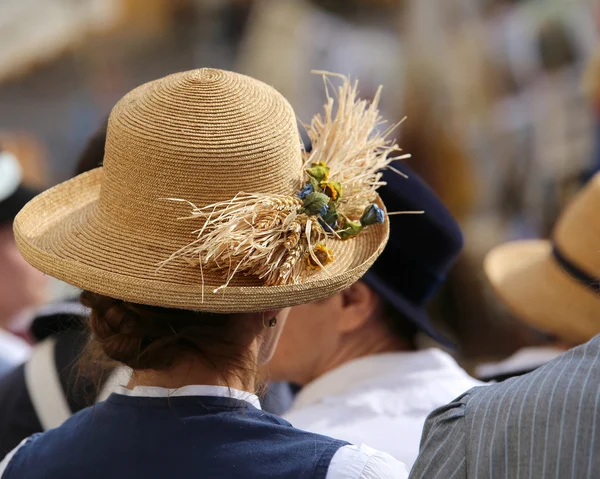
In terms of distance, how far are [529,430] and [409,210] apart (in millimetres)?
930

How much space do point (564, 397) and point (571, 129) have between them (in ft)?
16.4

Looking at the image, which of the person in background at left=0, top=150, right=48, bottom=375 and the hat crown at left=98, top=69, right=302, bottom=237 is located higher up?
the hat crown at left=98, top=69, right=302, bottom=237

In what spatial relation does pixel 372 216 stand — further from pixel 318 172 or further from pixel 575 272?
pixel 575 272

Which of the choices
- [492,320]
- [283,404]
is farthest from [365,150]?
[492,320]

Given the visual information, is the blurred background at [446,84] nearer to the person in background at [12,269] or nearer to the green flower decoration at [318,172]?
the person in background at [12,269]

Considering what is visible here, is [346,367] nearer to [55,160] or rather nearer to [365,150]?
[365,150]

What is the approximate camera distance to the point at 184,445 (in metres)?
1.32

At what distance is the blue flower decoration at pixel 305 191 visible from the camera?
1485 mm

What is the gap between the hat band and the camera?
2.53 meters

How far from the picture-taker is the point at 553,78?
19.4ft

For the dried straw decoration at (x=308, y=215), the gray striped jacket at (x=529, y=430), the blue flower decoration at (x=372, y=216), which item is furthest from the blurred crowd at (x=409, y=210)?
the blue flower decoration at (x=372, y=216)

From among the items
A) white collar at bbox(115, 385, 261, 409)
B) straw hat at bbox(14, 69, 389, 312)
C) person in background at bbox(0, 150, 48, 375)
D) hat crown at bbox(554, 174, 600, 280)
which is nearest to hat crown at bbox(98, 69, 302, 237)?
straw hat at bbox(14, 69, 389, 312)

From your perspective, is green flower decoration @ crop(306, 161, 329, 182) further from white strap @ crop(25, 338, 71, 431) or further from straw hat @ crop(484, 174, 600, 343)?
straw hat @ crop(484, 174, 600, 343)

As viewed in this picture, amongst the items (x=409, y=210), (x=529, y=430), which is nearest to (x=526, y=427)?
(x=529, y=430)
